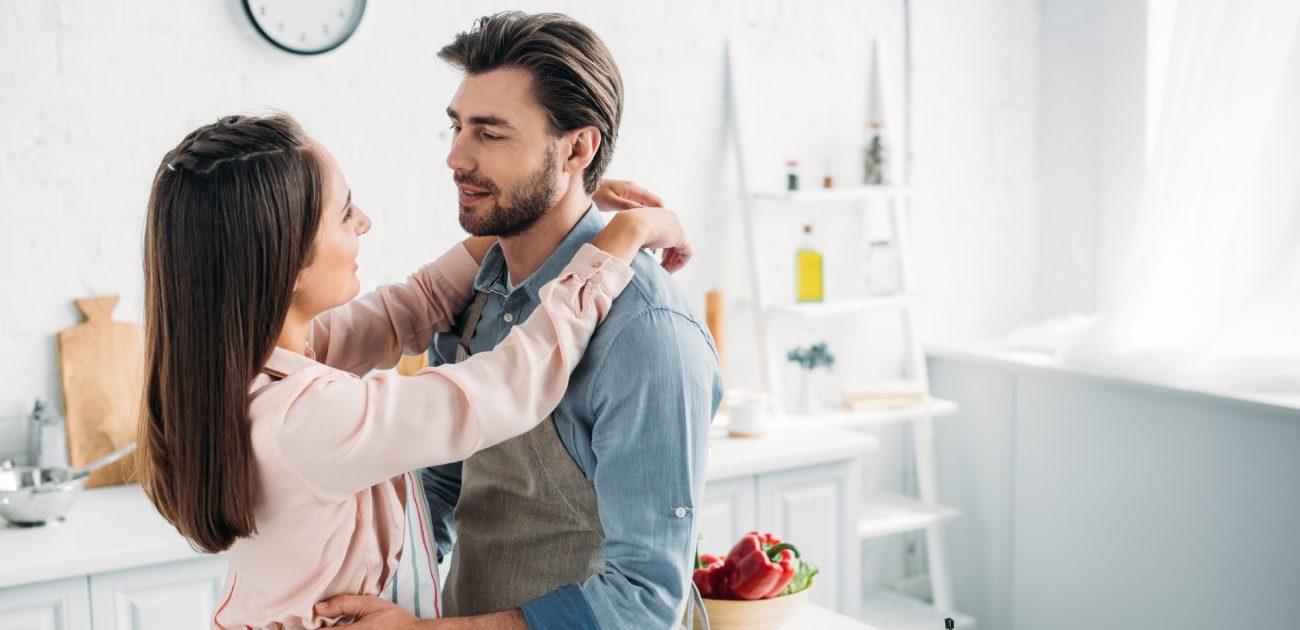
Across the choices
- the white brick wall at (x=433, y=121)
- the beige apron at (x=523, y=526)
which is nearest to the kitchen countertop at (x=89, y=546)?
the white brick wall at (x=433, y=121)

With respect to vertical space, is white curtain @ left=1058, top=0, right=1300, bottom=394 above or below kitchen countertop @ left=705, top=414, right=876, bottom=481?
above

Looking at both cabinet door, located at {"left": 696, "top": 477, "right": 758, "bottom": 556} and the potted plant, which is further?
the potted plant

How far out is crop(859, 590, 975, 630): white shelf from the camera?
3709 millimetres

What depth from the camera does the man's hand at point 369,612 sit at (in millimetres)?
1445

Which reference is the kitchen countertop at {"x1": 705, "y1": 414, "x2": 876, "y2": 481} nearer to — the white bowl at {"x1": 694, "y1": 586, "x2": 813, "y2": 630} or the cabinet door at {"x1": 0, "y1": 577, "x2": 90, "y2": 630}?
the white bowl at {"x1": 694, "y1": 586, "x2": 813, "y2": 630}

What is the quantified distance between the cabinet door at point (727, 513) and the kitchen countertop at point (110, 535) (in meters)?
0.04

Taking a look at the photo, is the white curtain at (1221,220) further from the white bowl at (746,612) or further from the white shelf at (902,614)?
the white bowl at (746,612)

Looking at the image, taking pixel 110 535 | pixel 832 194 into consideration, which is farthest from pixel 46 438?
pixel 832 194

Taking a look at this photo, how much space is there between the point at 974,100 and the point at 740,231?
996 millimetres

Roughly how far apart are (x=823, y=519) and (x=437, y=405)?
207 cm

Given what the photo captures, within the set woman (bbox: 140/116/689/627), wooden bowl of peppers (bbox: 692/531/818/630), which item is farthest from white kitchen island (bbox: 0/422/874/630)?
woman (bbox: 140/116/689/627)

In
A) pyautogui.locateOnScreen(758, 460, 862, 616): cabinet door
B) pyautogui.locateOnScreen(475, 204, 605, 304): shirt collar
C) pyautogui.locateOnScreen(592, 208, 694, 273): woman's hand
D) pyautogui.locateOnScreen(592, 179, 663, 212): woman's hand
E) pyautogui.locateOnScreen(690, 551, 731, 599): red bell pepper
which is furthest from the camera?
pyautogui.locateOnScreen(758, 460, 862, 616): cabinet door

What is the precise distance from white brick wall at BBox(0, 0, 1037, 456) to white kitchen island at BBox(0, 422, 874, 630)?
1.44 feet

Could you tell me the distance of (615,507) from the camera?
1479 millimetres
